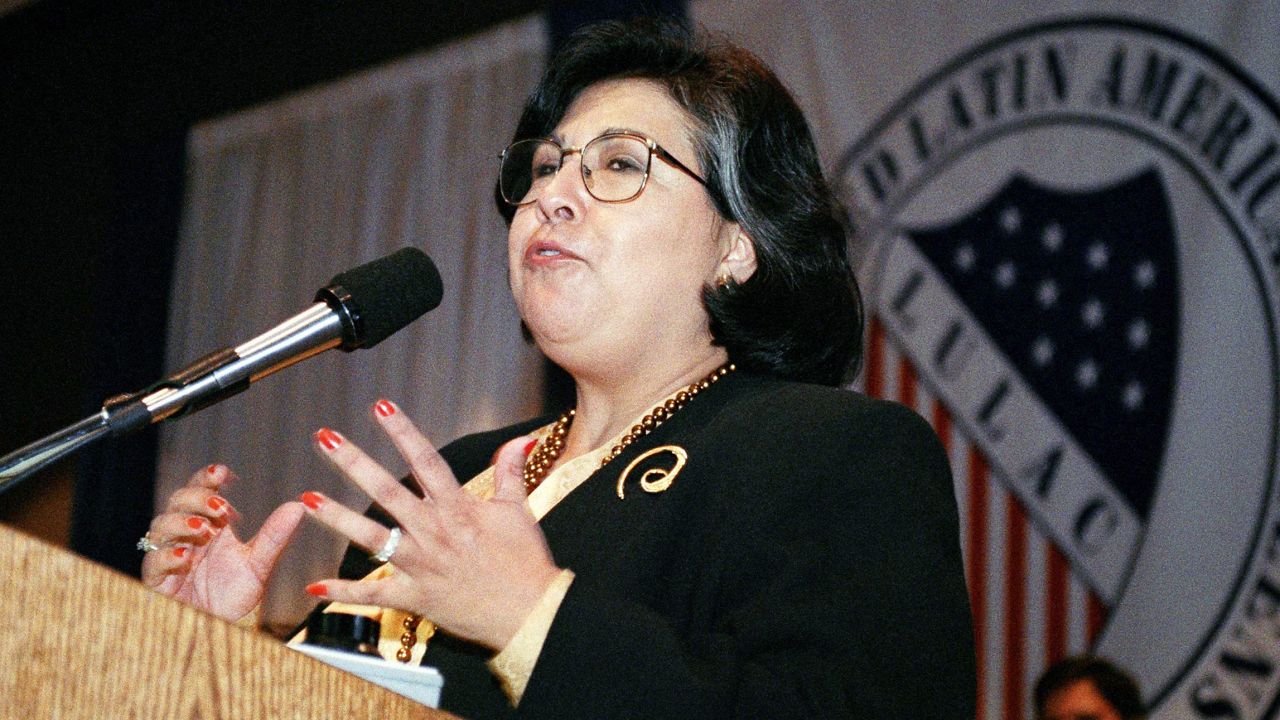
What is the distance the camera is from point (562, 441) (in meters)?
2.04

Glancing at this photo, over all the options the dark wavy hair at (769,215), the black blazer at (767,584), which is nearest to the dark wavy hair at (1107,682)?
the dark wavy hair at (769,215)

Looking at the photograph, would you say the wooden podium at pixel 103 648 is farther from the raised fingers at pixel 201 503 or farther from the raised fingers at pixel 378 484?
the raised fingers at pixel 201 503

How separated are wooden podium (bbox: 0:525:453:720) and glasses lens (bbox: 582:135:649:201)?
1.04 m

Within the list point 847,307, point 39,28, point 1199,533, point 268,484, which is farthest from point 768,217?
point 39,28

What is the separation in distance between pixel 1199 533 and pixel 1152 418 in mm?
335

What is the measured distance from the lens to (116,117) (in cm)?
698

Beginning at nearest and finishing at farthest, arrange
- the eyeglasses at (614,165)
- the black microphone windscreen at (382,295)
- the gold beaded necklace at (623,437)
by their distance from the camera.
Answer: the black microphone windscreen at (382,295), the gold beaded necklace at (623,437), the eyeglasses at (614,165)

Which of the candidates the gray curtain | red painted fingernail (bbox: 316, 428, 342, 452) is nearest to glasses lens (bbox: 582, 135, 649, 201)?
red painted fingernail (bbox: 316, 428, 342, 452)

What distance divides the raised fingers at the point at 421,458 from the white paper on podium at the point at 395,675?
142 millimetres

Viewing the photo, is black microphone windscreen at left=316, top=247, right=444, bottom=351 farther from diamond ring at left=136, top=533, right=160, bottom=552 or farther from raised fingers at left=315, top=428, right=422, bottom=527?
diamond ring at left=136, top=533, right=160, bottom=552

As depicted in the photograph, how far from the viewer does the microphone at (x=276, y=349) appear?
1.26m

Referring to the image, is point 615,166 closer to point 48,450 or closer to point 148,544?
point 148,544

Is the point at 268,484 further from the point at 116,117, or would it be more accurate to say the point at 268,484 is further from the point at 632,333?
the point at 632,333

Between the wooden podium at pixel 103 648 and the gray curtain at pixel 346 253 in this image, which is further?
the gray curtain at pixel 346 253
